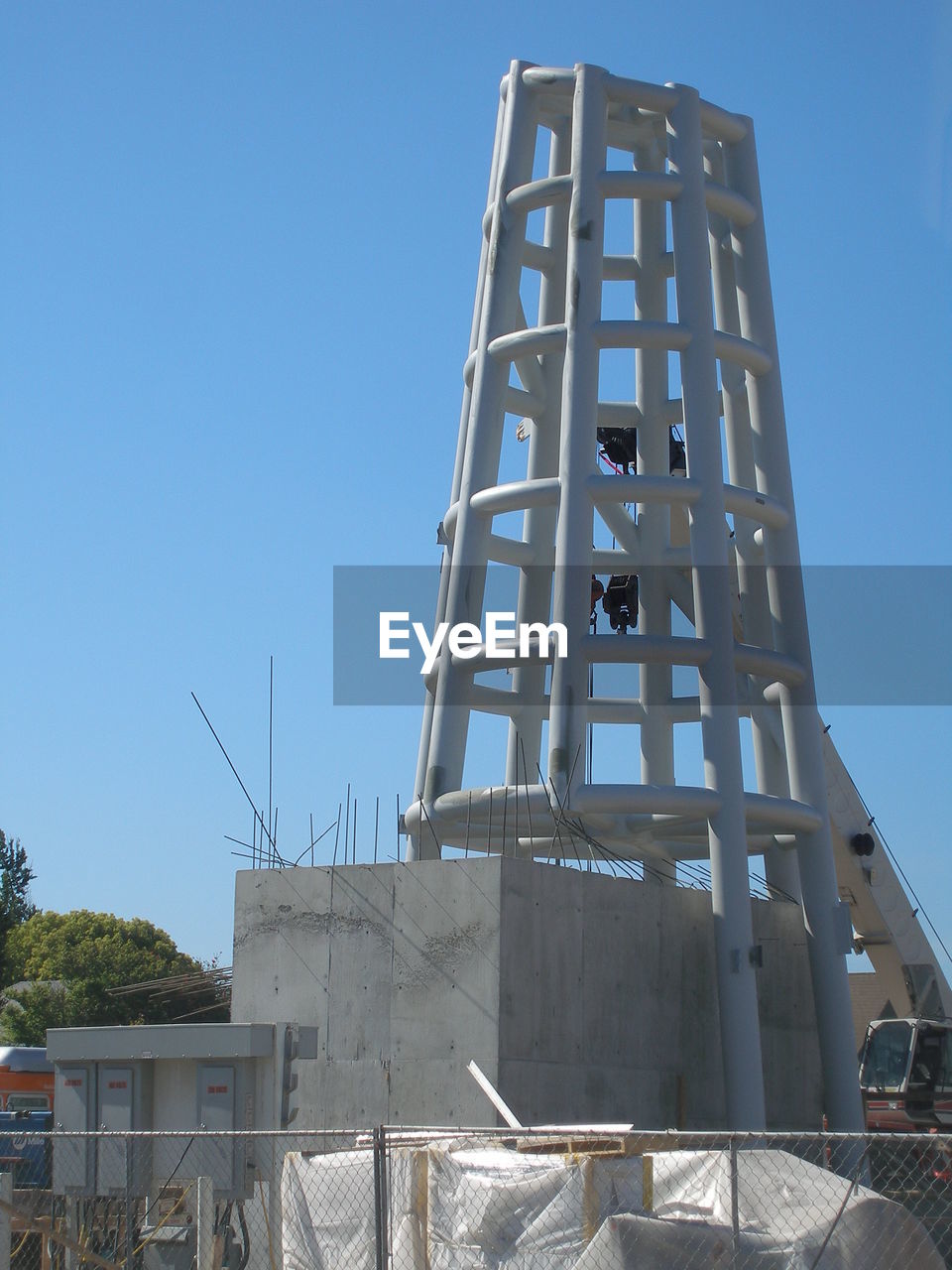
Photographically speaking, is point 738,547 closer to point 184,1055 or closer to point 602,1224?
point 184,1055

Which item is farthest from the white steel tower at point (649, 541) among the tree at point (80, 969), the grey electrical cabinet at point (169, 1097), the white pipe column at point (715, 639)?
the tree at point (80, 969)

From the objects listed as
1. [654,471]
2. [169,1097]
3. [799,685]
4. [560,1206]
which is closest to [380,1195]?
[560,1206]

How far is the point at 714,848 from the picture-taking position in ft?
80.1

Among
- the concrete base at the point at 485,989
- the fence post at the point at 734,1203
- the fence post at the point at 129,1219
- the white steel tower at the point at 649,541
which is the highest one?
the white steel tower at the point at 649,541

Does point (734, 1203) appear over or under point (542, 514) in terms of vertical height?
under

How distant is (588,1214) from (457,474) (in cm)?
1975

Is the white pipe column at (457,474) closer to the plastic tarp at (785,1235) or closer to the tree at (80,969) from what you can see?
the plastic tarp at (785,1235)

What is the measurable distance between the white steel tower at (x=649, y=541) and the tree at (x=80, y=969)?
2943 centimetres

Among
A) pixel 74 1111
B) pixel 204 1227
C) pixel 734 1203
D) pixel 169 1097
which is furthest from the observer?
pixel 74 1111

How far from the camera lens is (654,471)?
30750 mm

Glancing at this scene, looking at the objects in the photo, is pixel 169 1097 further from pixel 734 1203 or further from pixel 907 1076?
pixel 907 1076

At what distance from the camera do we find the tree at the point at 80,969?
2258 inches

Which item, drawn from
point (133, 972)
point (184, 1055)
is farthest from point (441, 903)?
point (133, 972)

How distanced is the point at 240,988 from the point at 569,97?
15862mm
